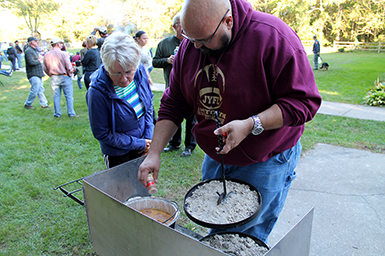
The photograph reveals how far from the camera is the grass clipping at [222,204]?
4.35 feet

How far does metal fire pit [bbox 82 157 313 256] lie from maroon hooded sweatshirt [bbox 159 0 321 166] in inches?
16.9

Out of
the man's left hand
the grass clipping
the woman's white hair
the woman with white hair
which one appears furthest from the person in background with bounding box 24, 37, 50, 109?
the man's left hand

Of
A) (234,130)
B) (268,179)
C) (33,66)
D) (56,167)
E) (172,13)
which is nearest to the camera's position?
(234,130)

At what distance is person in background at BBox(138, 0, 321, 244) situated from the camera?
4.09 ft

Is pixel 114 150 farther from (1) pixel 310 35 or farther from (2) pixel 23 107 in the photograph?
(1) pixel 310 35

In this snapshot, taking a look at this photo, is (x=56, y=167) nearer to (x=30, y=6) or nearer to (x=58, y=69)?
(x=58, y=69)

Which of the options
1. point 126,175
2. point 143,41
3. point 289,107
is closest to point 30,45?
point 143,41

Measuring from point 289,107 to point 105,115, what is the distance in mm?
1493

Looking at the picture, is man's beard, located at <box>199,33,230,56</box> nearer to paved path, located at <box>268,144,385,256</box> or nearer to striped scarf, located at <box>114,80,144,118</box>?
striped scarf, located at <box>114,80,144,118</box>

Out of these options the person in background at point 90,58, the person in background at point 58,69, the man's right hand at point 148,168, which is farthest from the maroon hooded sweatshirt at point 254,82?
the person in background at point 58,69

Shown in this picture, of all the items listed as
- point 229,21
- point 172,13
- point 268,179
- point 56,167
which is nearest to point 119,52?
point 229,21

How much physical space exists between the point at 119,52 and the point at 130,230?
4.15 ft

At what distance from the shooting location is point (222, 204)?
142 centimetres

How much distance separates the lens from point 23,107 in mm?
7926
